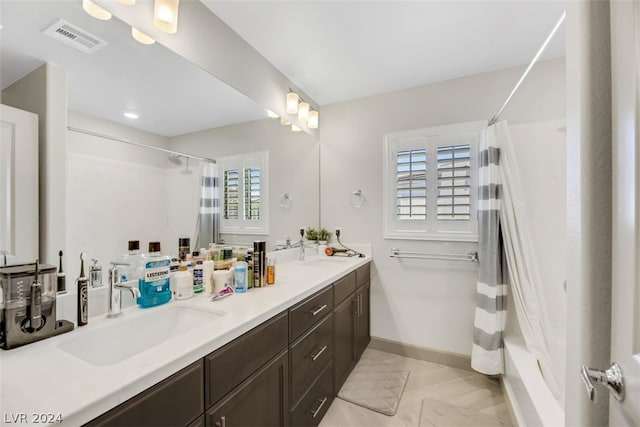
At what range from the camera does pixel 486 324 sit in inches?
74.5

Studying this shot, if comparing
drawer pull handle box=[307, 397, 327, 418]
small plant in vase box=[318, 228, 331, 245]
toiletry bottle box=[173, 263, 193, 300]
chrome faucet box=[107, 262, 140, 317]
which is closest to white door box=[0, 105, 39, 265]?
chrome faucet box=[107, 262, 140, 317]

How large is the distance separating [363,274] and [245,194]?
1209 millimetres

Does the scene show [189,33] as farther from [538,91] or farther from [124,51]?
[538,91]

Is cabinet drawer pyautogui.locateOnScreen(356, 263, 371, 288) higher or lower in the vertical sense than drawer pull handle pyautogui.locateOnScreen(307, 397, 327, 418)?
higher

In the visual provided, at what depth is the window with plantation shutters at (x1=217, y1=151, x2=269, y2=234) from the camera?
1775 mm

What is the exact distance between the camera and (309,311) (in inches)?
55.8

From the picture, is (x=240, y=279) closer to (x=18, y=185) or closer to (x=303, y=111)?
(x=18, y=185)

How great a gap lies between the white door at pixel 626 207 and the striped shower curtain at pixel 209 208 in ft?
5.38

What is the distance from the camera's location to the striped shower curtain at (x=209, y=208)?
156 cm

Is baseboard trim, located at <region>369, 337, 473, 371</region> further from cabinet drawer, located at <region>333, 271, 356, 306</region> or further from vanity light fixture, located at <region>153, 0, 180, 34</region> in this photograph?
vanity light fixture, located at <region>153, 0, 180, 34</region>

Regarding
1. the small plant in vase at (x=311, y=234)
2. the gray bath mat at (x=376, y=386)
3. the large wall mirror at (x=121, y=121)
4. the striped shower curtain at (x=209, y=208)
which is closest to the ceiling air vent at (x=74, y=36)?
the large wall mirror at (x=121, y=121)

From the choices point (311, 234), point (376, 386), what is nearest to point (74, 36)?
point (311, 234)

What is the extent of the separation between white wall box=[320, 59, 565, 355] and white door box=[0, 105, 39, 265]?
2.09 m

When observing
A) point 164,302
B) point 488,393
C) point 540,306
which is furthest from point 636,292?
point 488,393
